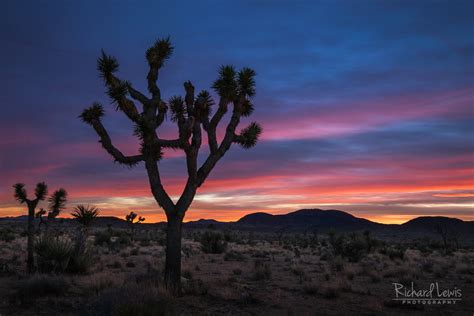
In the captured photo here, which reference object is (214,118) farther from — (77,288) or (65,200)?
(65,200)

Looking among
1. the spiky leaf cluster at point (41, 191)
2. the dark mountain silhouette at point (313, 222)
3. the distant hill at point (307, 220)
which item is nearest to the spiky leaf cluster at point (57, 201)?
the spiky leaf cluster at point (41, 191)

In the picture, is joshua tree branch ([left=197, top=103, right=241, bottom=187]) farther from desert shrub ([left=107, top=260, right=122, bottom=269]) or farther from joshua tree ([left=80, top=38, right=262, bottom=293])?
desert shrub ([left=107, top=260, right=122, bottom=269])

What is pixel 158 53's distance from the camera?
A: 13688 millimetres

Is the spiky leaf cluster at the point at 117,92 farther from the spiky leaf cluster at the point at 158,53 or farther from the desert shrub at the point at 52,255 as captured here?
the desert shrub at the point at 52,255

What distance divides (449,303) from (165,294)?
814 centimetres

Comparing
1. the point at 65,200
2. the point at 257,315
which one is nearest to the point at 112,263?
the point at 65,200

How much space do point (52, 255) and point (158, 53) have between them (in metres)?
8.10

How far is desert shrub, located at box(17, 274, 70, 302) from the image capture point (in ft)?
36.0

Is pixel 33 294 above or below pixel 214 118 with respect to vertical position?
below

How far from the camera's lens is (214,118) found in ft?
43.4

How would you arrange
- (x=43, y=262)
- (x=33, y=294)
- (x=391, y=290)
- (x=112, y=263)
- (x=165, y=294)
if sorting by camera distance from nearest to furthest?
(x=165, y=294) → (x=33, y=294) → (x=391, y=290) → (x=43, y=262) → (x=112, y=263)

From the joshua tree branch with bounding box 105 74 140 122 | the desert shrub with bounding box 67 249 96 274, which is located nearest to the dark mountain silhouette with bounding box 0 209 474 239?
the desert shrub with bounding box 67 249 96 274

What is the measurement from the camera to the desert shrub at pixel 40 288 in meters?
11.0

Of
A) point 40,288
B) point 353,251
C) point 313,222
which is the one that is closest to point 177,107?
point 40,288
